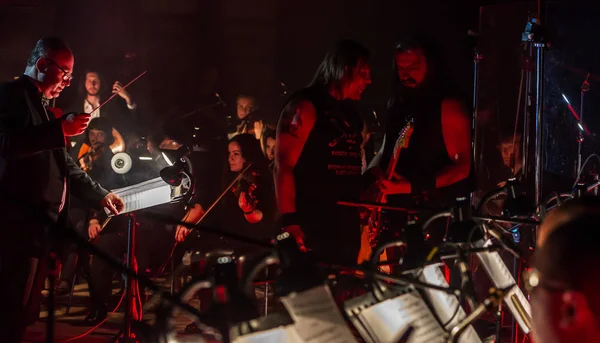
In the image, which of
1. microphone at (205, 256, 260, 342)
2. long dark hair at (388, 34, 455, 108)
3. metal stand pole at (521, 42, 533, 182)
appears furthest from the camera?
metal stand pole at (521, 42, 533, 182)

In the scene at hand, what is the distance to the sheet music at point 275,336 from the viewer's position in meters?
1.39

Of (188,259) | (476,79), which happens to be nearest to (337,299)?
(188,259)

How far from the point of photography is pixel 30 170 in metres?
3.04

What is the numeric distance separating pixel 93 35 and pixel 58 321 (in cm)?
513

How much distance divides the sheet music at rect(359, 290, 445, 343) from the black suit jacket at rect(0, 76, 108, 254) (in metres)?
1.63

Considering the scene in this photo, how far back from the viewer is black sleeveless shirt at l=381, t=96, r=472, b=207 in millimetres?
3721

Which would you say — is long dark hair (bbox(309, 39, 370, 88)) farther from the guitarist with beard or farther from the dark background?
the dark background

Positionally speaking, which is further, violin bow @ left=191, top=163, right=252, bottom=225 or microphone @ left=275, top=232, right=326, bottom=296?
violin bow @ left=191, top=163, right=252, bottom=225

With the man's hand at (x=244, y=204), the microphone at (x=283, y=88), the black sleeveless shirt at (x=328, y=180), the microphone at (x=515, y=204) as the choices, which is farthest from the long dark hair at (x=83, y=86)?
the microphone at (x=515, y=204)

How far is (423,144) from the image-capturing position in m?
3.81

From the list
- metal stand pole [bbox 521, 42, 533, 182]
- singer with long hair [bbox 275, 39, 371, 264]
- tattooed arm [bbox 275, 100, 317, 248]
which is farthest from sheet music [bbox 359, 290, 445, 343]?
metal stand pole [bbox 521, 42, 533, 182]

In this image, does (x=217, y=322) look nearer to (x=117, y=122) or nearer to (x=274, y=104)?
(x=117, y=122)

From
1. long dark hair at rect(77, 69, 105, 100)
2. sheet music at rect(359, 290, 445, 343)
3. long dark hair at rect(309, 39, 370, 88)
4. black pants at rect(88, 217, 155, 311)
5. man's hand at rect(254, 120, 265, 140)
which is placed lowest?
black pants at rect(88, 217, 155, 311)

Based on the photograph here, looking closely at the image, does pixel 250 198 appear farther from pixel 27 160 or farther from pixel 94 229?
pixel 27 160
